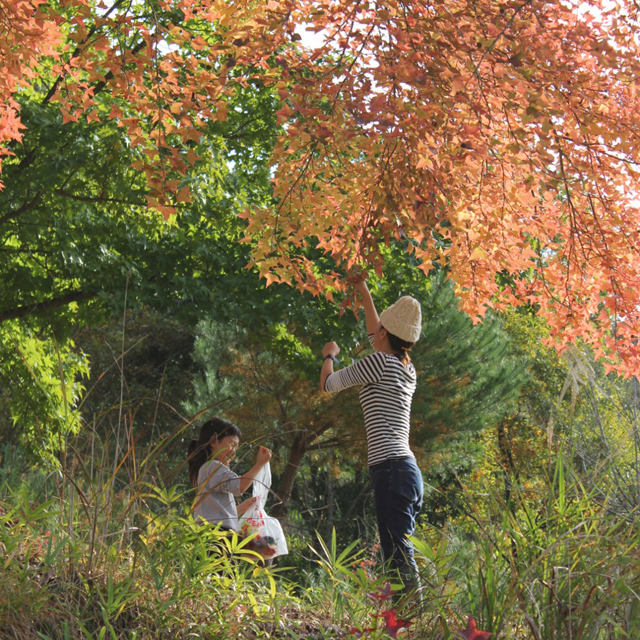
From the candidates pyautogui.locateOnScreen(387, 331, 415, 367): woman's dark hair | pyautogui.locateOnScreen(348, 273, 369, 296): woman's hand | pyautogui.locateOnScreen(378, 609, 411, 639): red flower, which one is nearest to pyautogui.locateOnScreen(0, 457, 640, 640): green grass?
pyautogui.locateOnScreen(378, 609, 411, 639): red flower

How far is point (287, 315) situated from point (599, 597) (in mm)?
6984

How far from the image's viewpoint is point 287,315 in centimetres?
896

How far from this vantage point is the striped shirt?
11.5 ft

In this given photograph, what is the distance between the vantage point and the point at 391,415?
357 cm

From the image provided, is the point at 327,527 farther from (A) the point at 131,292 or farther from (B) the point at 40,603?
(B) the point at 40,603

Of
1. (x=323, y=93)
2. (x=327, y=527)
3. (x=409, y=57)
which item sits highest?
(x=409, y=57)

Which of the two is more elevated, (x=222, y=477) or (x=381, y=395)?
(x=381, y=395)

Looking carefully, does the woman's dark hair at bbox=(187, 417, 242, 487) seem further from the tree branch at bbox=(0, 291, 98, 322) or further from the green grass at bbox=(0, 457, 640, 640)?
the tree branch at bbox=(0, 291, 98, 322)

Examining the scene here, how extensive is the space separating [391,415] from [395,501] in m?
0.41

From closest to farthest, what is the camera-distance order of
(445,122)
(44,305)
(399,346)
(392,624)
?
(392,624) < (445,122) < (399,346) < (44,305)

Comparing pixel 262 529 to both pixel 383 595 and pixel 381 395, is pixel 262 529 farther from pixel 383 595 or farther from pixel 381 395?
pixel 383 595

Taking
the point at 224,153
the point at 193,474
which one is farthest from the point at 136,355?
the point at 193,474

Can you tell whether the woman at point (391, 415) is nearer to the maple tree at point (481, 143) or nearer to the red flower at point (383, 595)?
the maple tree at point (481, 143)

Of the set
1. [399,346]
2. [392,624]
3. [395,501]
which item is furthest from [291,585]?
[399,346]
